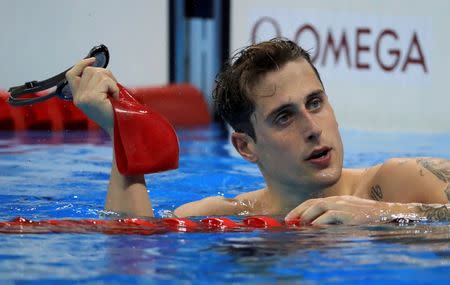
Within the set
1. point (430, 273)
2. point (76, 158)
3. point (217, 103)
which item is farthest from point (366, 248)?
point (76, 158)

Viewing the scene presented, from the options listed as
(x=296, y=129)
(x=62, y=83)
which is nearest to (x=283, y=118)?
(x=296, y=129)

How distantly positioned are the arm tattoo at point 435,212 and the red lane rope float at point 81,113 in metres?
4.58

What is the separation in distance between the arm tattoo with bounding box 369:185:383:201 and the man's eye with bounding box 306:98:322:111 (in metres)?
0.34

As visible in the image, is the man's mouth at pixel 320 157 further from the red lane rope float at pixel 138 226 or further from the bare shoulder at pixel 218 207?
the bare shoulder at pixel 218 207

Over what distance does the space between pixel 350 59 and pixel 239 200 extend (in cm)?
456

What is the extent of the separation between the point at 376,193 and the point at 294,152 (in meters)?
0.32

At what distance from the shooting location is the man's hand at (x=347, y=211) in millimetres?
2965

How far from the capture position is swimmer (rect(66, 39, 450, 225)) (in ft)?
10.0

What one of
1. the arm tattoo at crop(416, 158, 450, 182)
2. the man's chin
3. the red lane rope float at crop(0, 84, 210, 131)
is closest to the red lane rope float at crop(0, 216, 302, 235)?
the man's chin

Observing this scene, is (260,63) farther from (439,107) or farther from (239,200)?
(439,107)

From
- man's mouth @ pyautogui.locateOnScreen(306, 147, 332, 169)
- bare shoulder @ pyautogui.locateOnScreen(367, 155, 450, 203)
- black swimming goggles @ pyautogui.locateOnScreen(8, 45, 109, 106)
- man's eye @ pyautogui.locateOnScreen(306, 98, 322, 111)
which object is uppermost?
black swimming goggles @ pyautogui.locateOnScreen(8, 45, 109, 106)

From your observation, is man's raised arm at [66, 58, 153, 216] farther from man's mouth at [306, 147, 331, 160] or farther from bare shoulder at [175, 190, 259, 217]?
man's mouth at [306, 147, 331, 160]

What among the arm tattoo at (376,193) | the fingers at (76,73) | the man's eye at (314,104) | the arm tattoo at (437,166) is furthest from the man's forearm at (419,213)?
the fingers at (76,73)

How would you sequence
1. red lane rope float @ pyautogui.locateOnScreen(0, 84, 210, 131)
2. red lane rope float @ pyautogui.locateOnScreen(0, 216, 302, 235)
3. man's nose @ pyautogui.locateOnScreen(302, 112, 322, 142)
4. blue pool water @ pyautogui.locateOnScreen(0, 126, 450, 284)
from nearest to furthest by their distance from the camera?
1. blue pool water @ pyautogui.locateOnScreen(0, 126, 450, 284)
2. red lane rope float @ pyautogui.locateOnScreen(0, 216, 302, 235)
3. man's nose @ pyautogui.locateOnScreen(302, 112, 322, 142)
4. red lane rope float @ pyautogui.locateOnScreen(0, 84, 210, 131)
